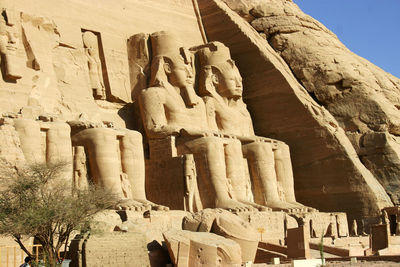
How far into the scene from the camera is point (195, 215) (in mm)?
12438

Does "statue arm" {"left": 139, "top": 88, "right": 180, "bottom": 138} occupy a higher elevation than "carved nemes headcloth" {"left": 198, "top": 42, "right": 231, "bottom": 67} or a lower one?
lower

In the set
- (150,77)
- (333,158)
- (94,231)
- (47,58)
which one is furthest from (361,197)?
(94,231)

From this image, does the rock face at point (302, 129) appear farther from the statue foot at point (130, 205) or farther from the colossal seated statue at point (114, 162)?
the statue foot at point (130, 205)

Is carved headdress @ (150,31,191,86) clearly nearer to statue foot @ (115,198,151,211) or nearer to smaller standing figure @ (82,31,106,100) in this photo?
smaller standing figure @ (82,31,106,100)

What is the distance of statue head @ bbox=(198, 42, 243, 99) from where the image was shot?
19250mm

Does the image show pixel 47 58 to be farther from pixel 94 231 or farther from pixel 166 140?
pixel 94 231

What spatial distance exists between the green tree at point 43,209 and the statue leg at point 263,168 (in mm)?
7422

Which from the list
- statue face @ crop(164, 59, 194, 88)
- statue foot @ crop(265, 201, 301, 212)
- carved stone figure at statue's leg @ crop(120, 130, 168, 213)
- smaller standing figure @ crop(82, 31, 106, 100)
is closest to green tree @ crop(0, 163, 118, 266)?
carved stone figure at statue's leg @ crop(120, 130, 168, 213)

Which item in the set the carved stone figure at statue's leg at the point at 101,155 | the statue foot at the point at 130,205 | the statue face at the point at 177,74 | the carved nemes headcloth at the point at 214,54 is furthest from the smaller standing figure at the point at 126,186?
the carved nemes headcloth at the point at 214,54

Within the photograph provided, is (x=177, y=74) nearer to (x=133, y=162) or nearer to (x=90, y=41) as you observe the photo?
(x=90, y=41)

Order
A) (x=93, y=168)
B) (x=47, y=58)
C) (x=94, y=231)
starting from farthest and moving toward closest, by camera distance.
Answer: (x=47, y=58) < (x=93, y=168) < (x=94, y=231)

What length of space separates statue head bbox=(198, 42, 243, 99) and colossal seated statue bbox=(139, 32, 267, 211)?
1.33 feet

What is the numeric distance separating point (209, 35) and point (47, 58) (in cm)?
720

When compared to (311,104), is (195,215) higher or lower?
lower
